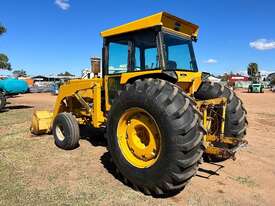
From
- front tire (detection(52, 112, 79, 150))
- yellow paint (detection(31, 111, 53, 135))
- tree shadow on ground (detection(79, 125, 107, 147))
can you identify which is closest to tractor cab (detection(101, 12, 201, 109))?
front tire (detection(52, 112, 79, 150))

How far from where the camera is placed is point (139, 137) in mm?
5312

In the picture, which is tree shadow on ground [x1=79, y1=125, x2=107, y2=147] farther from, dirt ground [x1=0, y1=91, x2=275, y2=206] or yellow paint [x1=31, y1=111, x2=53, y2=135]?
yellow paint [x1=31, y1=111, x2=53, y2=135]

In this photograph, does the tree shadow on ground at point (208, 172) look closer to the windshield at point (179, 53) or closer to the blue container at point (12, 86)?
the windshield at point (179, 53)

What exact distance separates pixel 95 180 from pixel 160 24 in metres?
2.91

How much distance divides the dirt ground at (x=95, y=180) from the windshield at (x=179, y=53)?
2.05 m

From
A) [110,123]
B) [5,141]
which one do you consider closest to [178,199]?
[110,123]

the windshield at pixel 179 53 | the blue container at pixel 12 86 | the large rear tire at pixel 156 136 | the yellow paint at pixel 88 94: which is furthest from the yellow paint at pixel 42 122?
the blue container at pixel 12 86

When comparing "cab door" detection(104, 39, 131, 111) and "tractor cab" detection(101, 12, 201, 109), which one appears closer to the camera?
"tractor cab" detection(101, 12, 201, 109)

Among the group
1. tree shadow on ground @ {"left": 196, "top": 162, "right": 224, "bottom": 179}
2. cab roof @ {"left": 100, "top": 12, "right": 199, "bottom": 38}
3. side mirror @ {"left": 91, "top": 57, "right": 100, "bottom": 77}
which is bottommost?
tree shadow on ground @ {"left": 196, "top": 162, "right": 224, "bottom": 179}

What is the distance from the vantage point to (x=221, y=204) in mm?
4668

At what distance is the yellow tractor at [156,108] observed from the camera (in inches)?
177

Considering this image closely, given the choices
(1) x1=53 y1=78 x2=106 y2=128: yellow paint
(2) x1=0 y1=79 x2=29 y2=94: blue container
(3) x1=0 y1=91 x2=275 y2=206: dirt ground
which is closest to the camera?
(3) x1=0 y1=91 x2=275 y2=206: dirt ground

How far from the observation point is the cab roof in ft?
18.2

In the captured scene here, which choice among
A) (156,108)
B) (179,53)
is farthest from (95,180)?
(179,53)
